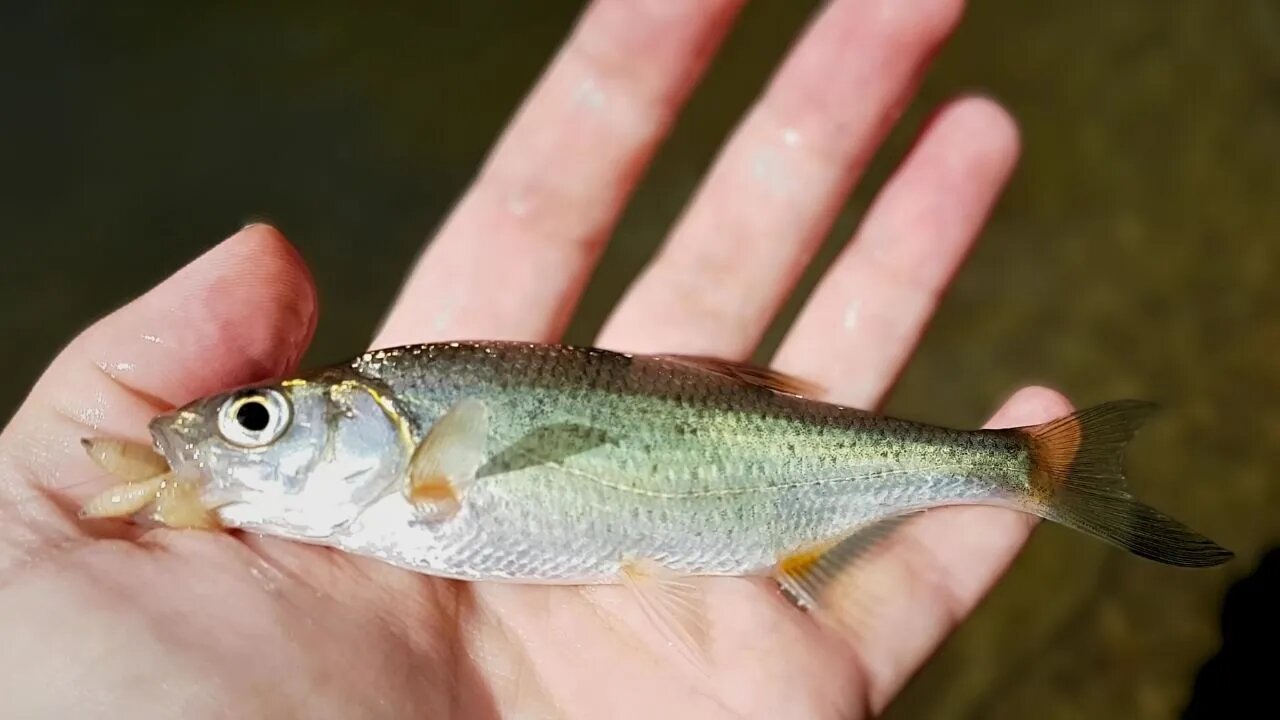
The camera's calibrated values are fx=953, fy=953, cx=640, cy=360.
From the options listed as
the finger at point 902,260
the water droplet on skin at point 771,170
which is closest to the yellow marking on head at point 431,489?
the finger at point 902,260

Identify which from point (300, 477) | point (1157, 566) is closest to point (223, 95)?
point (300, 477)

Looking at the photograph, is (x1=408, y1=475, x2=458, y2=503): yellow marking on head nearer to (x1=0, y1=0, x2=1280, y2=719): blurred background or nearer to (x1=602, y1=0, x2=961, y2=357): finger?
(x1=602, y1=0, x2=961, y2=357): finger

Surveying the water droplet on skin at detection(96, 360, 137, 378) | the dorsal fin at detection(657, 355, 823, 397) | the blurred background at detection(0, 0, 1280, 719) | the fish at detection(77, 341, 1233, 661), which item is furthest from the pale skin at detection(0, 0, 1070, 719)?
the blurred background at detection(0, 0, 1280, 719)

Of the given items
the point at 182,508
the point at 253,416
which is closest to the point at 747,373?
the point at 253,416

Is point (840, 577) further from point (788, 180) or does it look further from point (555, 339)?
point (788, 180)

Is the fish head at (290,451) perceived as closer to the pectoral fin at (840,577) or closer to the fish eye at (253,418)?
the fish eye at (253,418)

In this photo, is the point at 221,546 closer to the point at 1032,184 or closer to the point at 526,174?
the point at 526,174

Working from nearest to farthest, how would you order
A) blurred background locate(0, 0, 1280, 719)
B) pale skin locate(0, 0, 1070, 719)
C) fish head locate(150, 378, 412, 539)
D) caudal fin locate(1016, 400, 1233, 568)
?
pale skin locate(0, 0, 1070, 719), fish head locate(150, 378, 412, 539), caudal fin locate(1016, 400, 1233, 568), blurred background locate(0, 0, 1280, 719)
